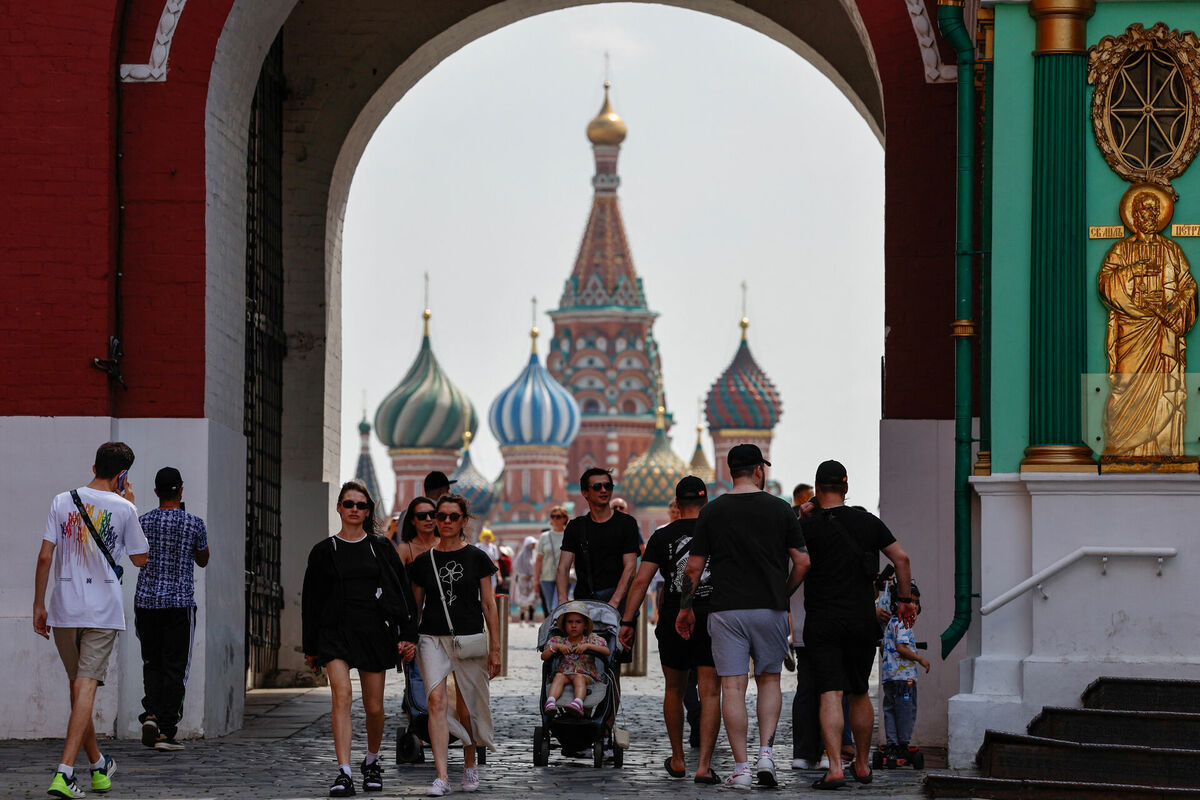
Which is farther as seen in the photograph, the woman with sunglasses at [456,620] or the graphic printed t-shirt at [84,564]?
the woman with sunglasses at [456,620]

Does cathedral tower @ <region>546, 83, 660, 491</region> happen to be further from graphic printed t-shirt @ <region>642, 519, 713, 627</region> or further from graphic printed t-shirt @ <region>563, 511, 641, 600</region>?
graphic printed t-shirt @ <region>642, 519, 713, 627</region>

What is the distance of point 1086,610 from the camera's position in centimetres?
1136

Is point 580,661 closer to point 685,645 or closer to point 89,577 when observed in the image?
point 685,645

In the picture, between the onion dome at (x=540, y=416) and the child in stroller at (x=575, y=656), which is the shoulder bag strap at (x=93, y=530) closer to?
the child in stroller at (x=575, y=656)

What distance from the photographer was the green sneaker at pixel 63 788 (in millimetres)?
10344

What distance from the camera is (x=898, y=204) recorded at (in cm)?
1429

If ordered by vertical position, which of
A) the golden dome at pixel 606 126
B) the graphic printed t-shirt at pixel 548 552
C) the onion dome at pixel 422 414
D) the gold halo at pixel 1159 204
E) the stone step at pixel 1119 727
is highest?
the golden dome at pixel 606 126

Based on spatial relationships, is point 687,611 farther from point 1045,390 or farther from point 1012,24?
point 1012,24

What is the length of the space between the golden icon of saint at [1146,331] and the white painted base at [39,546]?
5770 mm

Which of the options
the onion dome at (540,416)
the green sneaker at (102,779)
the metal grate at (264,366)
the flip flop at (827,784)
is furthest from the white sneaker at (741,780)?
the onion dome at (540,416)

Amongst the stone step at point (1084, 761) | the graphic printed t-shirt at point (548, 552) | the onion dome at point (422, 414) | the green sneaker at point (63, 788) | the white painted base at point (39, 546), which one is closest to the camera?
the stone step at point (1084, 761)

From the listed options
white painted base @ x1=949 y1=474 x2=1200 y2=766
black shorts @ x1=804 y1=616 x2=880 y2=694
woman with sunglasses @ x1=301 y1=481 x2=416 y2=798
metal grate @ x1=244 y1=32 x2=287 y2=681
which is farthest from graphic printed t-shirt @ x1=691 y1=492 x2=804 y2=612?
metal grate @ x1=244 y1=32 x2=287 y2=681

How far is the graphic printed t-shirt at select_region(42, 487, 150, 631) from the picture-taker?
424 inches

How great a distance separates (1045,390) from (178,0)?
6339mm
